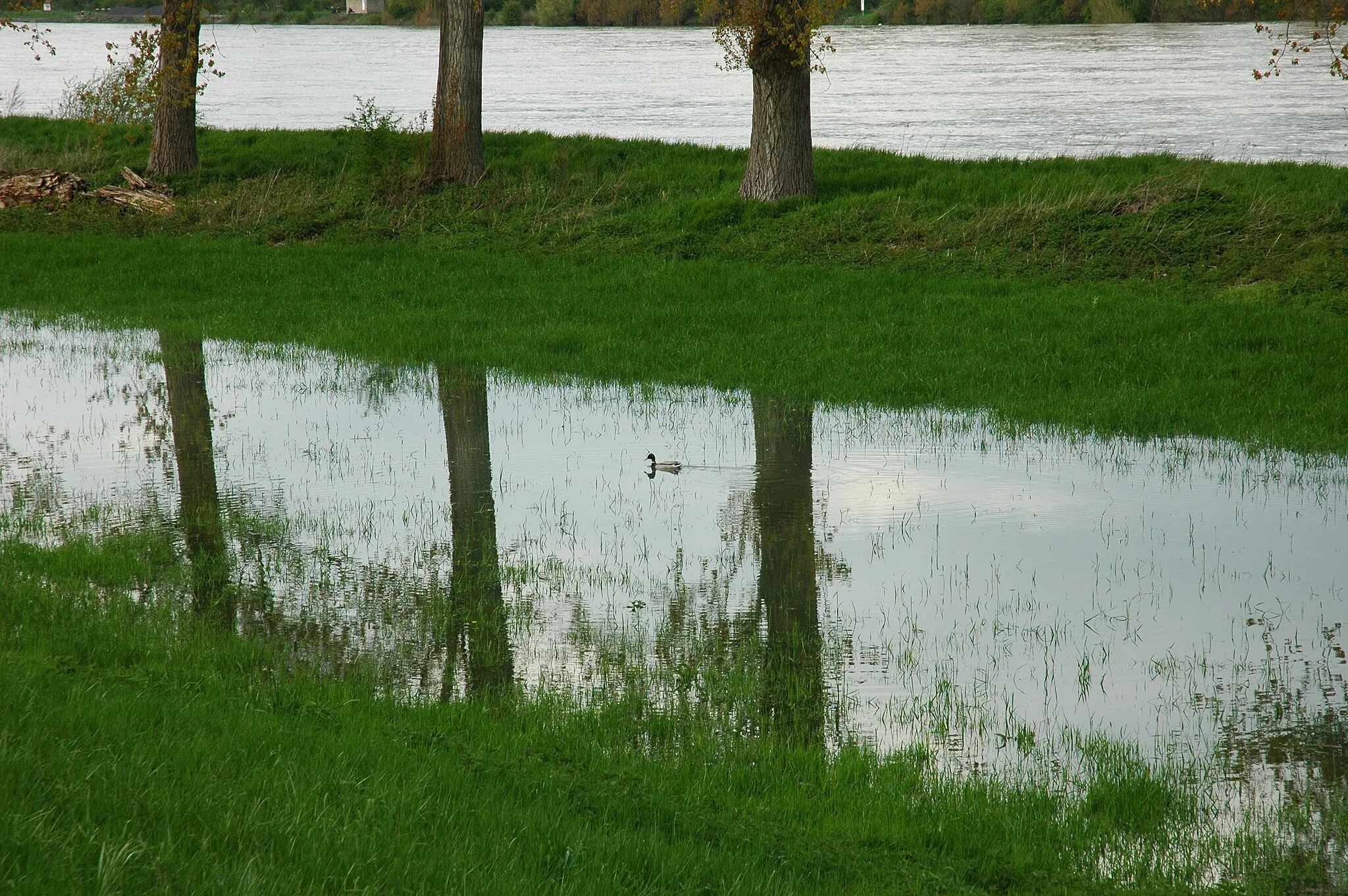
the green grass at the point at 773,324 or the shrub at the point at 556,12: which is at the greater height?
the shrub at the point at 556,12

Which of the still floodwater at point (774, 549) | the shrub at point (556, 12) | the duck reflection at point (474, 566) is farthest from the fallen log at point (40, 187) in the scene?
the shrub at point (556, 12)

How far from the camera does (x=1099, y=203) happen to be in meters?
18.8

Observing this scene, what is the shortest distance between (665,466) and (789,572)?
2.47m

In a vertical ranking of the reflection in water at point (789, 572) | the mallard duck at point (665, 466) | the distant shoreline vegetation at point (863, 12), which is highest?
the distant shoreline vegetation at point (863, 12)

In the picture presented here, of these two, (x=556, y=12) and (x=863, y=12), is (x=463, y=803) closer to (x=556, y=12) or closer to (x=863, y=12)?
(x=863, y=12)

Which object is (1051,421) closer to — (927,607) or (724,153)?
(927,607)

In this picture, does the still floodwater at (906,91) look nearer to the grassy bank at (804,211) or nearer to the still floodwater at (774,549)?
the grassy bank at (804,211)

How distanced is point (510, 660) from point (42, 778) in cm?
298

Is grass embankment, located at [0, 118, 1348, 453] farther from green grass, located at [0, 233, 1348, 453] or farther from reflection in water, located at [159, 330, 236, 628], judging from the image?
reflection in water, located at [159, 330, 236, 628]

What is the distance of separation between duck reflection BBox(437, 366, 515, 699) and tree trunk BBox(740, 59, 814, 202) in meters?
9.52

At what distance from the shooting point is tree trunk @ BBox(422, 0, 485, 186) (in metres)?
23.9

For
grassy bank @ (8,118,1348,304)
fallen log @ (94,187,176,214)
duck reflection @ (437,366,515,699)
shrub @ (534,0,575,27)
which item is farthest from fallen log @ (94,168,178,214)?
shrub @ (534,0,575,27)

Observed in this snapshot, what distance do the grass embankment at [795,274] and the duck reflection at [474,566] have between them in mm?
2489

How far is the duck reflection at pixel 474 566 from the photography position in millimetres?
6809
